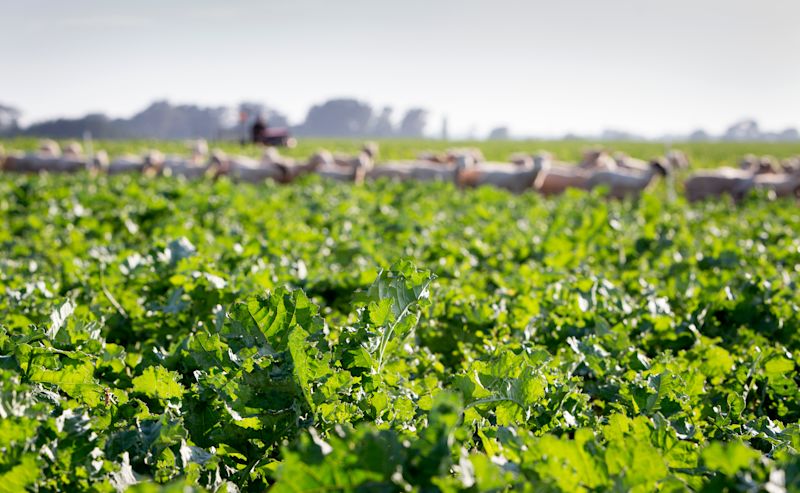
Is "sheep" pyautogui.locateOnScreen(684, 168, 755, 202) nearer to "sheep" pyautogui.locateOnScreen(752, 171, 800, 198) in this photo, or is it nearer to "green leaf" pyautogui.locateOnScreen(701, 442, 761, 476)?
"sheep" pyautogui.locateOnScreen(752, 171, 800, 198)

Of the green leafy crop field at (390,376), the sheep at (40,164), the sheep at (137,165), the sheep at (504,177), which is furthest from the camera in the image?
the sheep at (40,164)

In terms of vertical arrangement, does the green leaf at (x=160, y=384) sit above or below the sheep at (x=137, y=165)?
above

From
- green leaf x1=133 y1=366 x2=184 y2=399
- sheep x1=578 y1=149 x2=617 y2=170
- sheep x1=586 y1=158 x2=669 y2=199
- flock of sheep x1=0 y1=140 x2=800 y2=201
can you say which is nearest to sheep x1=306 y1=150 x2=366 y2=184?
flock of sheep x1=0 y1=140 x2=800 y2=201

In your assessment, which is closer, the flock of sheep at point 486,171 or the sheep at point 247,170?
the flock of sheep at point 486,171

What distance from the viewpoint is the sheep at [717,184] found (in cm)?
1661

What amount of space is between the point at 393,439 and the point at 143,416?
987 mm

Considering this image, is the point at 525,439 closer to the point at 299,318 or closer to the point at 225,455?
the point at 299,318

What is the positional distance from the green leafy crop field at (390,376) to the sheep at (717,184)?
1213cm

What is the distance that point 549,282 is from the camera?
15.0ft

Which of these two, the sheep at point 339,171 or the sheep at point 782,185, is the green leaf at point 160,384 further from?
the sheep at point 339,171

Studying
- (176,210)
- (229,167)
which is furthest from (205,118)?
(176,210)

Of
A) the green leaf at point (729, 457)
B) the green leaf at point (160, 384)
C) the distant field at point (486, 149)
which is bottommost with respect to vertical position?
the distant field at point (486, 149)

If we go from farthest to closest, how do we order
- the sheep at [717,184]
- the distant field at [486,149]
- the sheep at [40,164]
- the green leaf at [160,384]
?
1. the distant field at [486,149]
2. the sheep at [40,164]
3. the sheep at [717,184]
4. the green leaf at [160,384]

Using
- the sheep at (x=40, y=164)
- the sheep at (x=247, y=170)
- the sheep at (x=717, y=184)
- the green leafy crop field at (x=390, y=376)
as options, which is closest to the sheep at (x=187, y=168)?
the sheep at (x=247, y=170)
